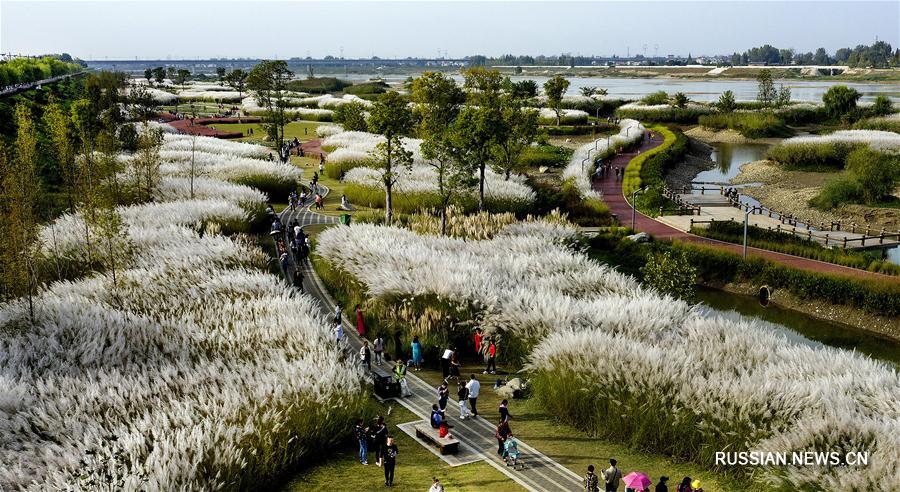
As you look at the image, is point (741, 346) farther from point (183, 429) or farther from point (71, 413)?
point (71, 413)

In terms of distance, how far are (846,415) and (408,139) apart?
226 feet

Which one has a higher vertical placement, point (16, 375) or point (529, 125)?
point (529, 125)

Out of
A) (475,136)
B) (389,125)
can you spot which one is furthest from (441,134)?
(389,125)

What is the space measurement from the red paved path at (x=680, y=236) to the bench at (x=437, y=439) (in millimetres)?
26607

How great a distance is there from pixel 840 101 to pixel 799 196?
63818mm

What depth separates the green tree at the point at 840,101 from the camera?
11506cm

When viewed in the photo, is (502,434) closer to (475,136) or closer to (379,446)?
(379,446)

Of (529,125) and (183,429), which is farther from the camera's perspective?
(529,125)

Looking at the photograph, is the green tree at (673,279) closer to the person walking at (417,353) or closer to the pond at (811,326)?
the pond at (811,326)

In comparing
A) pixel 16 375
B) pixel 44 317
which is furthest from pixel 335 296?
pixel 16 375

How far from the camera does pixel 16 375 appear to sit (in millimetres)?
19891

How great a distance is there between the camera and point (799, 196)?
63938 mm

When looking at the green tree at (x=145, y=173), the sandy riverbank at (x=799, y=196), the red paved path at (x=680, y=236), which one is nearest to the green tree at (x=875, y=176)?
the sandy riverbank at (x=799, y=196)

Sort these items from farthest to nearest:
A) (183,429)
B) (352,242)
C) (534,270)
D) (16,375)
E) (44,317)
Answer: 1. (352,242)
2. (534,270)
3. (44,317)
4. (16,375)
5. (183,429)
